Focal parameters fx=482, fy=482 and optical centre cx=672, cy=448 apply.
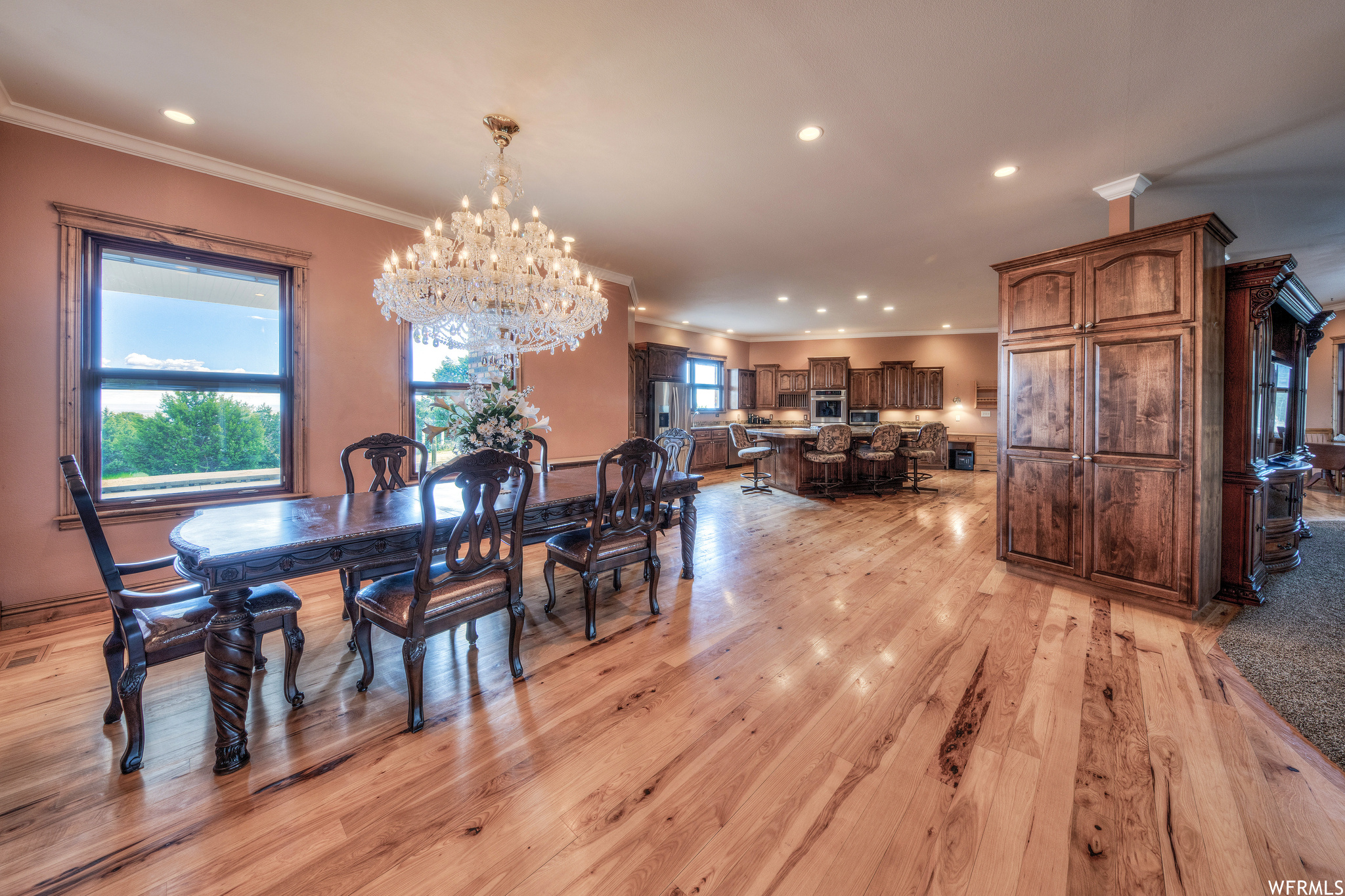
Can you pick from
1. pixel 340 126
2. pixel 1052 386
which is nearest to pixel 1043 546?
pixel 1052 386

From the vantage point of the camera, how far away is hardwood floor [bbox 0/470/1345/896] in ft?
4.31

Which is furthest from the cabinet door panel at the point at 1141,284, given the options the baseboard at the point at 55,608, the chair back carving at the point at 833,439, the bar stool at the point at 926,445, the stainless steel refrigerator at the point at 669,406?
the baseboard at the point at 55,608

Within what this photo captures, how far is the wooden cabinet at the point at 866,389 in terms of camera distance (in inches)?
408

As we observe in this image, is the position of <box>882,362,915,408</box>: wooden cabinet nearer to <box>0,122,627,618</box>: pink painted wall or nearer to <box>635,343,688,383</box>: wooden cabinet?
<box>635,343,688,383</box>: wooden cabinet

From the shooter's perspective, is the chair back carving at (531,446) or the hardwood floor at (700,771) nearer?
the hardwood floor at (700,771)

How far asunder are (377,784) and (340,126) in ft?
10.9

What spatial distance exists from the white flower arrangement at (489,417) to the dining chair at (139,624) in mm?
1062

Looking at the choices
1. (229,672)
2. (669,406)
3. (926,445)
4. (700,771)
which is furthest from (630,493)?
(669,406)

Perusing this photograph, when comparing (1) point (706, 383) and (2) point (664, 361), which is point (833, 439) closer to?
(2) point (664, 361)

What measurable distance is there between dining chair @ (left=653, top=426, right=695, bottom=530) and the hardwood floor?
885mm

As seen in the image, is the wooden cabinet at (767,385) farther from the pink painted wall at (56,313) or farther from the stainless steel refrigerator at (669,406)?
the pink painted wall at (56,313)

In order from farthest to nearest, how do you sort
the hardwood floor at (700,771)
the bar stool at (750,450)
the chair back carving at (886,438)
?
the bar stool at (750,450) < the chair back carving at (886,438) < the hardwood floor at (700,771)

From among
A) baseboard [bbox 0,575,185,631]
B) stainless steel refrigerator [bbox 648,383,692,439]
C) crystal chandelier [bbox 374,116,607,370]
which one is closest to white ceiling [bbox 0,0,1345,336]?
crystal chandelier [bbox 374,116,607,370]

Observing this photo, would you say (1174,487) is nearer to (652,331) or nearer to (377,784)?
(377,784)
